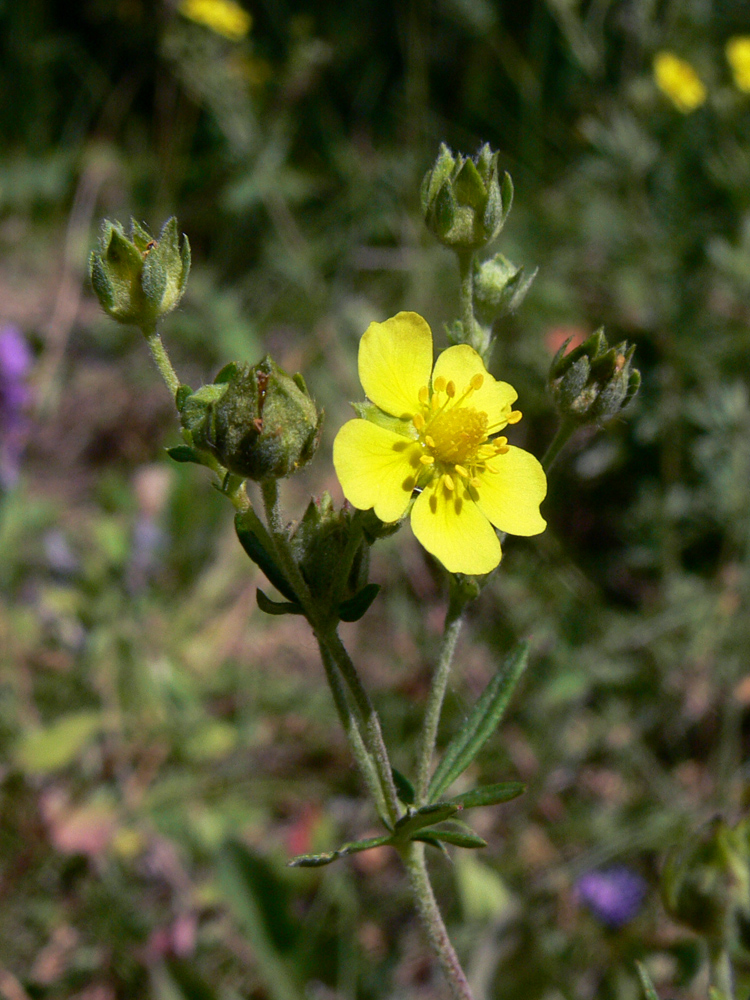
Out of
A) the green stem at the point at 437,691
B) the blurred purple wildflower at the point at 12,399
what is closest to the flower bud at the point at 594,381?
the green stem at the point at 437,691

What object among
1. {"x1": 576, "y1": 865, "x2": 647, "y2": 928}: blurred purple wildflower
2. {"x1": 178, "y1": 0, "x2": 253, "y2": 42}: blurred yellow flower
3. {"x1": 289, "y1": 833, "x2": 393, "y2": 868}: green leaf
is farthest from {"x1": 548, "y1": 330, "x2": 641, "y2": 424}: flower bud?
{"x1": 178, "y1": 0, "x2": 253, "y2": 42}: blurred yellow flower

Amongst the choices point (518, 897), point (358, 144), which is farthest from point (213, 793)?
point (358, 144)

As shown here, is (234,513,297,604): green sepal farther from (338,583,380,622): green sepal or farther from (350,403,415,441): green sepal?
(350,403,415,441): green sepal

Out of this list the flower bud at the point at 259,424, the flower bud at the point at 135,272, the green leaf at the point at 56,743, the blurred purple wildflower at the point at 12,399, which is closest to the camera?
the flower bud at the point at 259,424

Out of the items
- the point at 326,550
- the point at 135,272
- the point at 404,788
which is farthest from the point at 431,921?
the point at 135,272

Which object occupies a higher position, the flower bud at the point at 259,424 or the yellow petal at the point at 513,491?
the flower bud at the point at 259,424

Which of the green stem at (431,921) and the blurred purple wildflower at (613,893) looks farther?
the blurred purple wildflower at (613,893)

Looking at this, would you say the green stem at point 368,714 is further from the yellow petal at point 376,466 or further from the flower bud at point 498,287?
the flower bud at point 498,287
